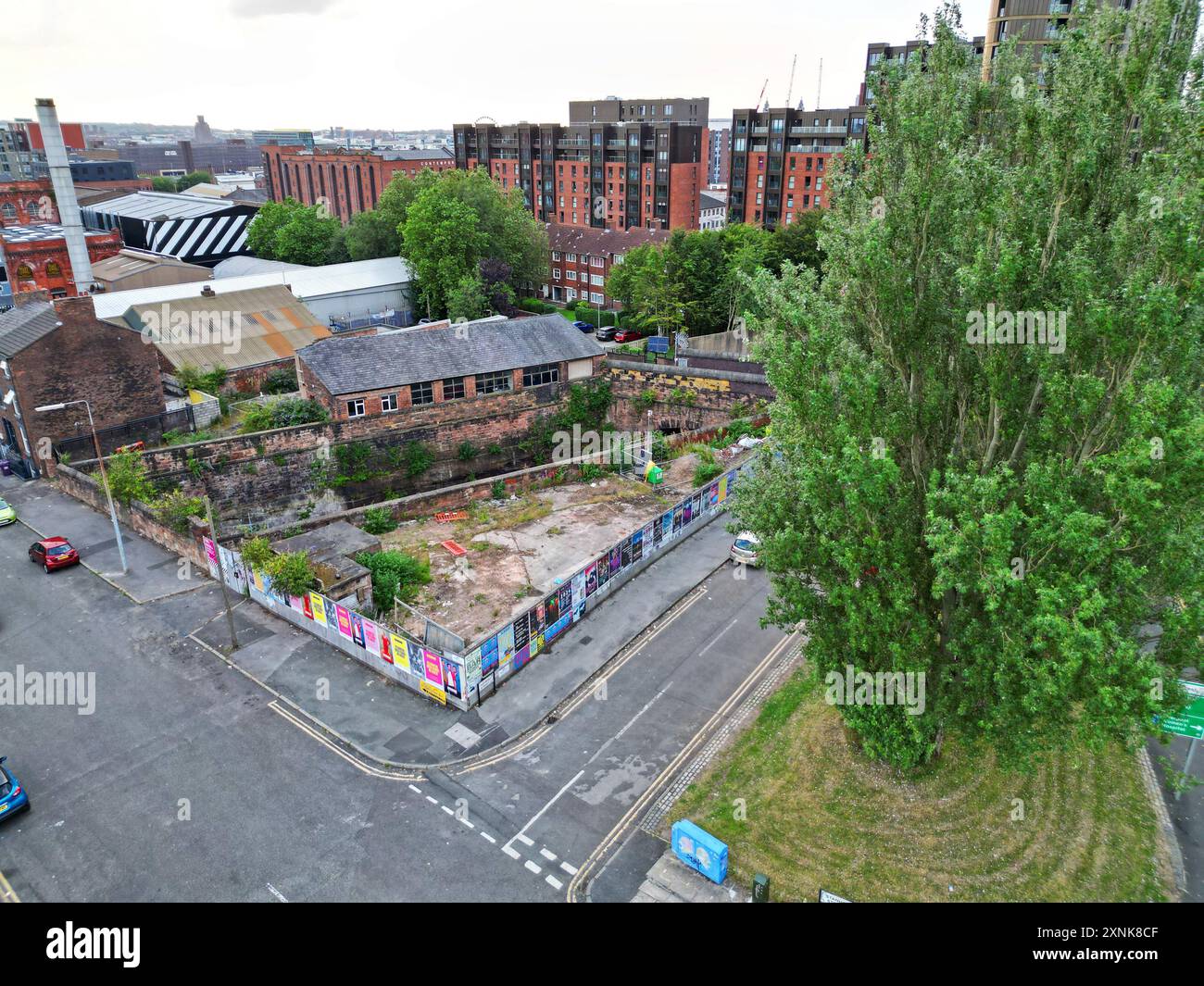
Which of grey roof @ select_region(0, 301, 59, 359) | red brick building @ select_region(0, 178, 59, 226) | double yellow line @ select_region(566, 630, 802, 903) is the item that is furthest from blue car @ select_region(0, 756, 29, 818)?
red brick building @ select_region(0, 178, 59, 226)

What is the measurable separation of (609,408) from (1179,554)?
4078 centimetres

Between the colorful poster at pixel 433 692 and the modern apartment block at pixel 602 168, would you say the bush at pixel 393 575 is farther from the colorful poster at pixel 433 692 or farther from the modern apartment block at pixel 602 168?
the modern apartment block at pixel 602 168

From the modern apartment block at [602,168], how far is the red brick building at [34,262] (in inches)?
1850

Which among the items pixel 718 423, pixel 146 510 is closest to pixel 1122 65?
pixel 718 423

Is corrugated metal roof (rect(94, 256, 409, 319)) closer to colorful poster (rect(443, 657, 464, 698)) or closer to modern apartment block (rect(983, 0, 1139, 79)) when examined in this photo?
colorful poster (rect(443, 657, 464, 698))

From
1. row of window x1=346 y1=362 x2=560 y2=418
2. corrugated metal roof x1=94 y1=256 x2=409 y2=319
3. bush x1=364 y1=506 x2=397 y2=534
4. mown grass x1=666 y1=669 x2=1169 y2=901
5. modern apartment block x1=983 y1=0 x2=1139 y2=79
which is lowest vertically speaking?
mown grass x1=666 y1=669 x2=1169 y2=901

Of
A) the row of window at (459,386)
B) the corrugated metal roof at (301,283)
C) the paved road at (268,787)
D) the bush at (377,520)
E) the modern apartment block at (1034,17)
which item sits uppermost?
the modern apartment block at (1034,17)

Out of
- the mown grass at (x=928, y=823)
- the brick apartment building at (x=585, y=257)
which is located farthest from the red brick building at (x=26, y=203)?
the mown grass at (x=928, y=823)

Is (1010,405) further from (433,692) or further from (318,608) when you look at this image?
(318,608)

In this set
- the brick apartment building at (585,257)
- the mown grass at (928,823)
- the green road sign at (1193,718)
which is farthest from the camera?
the brick apartment building at (585,257)

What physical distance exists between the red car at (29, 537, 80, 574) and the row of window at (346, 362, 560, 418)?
1515 cm

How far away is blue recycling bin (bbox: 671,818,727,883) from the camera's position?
738 inches

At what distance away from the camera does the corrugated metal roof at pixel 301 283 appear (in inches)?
2375
